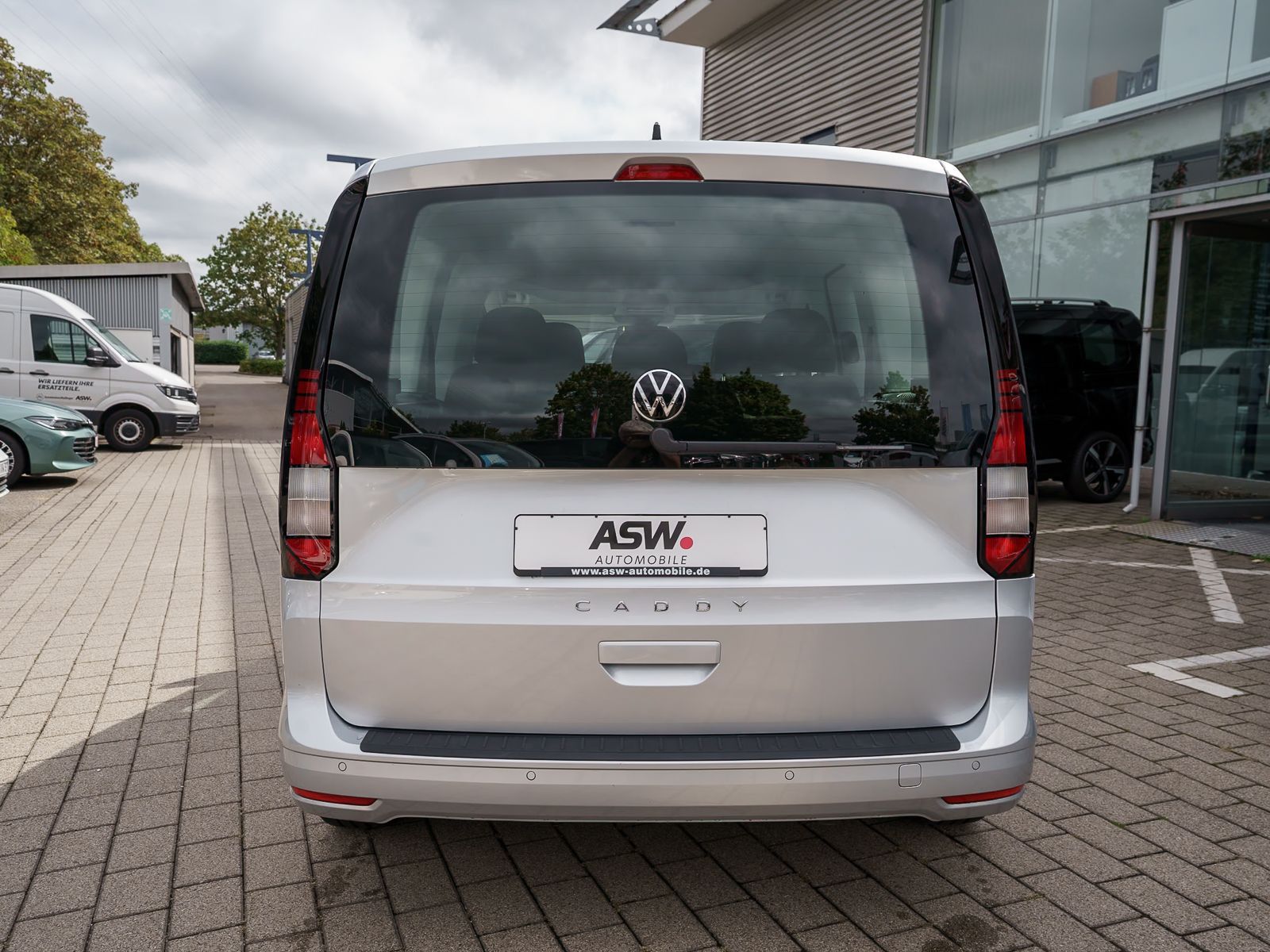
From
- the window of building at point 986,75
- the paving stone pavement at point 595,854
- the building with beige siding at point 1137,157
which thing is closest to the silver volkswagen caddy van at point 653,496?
the paving stone pavement at point 595,854

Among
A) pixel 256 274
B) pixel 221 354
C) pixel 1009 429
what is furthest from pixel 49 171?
pixel 1009 429

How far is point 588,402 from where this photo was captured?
2277mm

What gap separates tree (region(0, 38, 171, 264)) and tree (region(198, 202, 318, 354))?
26.8 m

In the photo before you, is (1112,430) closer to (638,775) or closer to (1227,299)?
(1227,299)

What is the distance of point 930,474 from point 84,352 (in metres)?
16.2

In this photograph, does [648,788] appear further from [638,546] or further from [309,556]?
[309,556]

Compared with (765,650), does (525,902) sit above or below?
below

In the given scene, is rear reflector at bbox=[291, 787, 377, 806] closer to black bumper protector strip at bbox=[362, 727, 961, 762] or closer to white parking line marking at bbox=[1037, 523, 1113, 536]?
black bumper protector strip at bbox=[362, 727, 961, 762]

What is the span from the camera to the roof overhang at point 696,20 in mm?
15844

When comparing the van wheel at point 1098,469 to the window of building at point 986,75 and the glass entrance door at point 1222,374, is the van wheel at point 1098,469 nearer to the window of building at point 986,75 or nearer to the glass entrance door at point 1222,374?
the glass entrance door at point 1222,374

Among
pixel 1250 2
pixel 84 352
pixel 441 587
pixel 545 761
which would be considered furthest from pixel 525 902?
pixel 84 352

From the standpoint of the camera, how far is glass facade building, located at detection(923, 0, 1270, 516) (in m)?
9.03

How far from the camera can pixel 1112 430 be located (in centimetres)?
1001

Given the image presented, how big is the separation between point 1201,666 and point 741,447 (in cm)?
382
